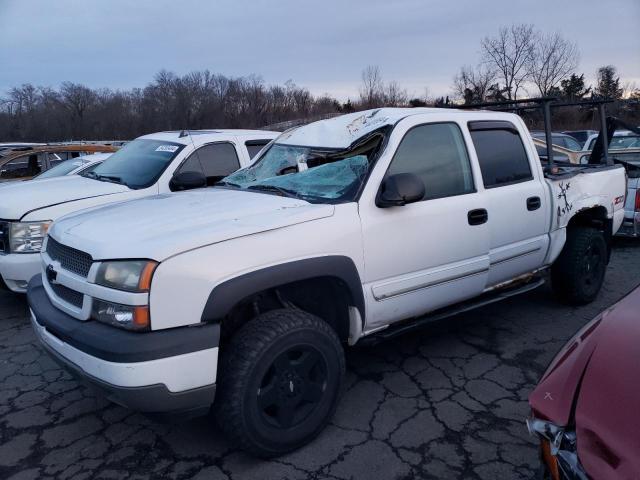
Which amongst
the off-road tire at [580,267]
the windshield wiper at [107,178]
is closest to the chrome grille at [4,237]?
the windshield wiper at [107,178]

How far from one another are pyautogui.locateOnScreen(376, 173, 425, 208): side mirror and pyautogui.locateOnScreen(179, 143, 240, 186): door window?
331cm

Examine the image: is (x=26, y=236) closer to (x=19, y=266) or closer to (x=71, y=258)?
(x=19, y=266)

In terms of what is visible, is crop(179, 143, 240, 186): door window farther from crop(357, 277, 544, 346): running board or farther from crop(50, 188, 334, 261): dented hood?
crop(357, 277, 544, 346): running board

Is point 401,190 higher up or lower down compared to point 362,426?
higher up

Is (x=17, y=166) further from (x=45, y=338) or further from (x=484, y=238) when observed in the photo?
(x=484, y=238)

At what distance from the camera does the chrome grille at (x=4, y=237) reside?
15.6ft

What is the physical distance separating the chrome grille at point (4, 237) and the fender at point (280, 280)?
3.22 meters

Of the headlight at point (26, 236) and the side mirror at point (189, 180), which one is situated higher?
the side mirror at point (189, 180)

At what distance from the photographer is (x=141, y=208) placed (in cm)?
324

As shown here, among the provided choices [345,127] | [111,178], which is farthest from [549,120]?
[111,178]

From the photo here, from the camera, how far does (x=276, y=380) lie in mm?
2762

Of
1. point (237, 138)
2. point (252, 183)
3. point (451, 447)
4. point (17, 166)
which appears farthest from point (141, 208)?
point (17, 166)

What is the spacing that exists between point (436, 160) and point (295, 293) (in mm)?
1398

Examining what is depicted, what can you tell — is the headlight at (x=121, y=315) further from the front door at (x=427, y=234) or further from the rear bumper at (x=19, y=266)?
the rear bumper at (x=19, y=266)
